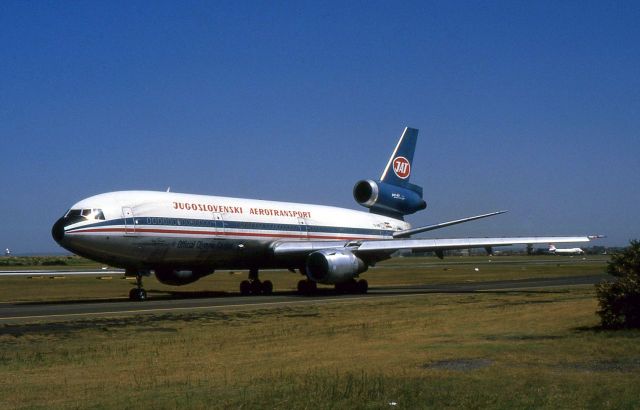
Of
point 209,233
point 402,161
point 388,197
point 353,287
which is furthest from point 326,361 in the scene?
point 402,161

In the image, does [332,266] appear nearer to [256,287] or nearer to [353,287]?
[353,287]

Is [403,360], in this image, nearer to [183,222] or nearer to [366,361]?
[366,361]

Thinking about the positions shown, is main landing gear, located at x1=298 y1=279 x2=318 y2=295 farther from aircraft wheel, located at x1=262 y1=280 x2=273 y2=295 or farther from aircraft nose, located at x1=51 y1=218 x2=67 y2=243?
aircraft nose, located at x1=51 y1=218 x2=67 y2=243

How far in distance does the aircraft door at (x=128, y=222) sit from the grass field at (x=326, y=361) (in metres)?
8.23

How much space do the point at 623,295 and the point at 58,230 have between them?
2077cm

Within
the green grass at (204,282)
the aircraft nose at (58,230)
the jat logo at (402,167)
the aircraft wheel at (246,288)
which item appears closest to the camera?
the aircraft nose at (58,230)

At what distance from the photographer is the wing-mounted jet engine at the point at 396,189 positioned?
147 feet

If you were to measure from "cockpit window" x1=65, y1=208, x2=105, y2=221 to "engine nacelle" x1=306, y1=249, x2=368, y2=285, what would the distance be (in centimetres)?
1015

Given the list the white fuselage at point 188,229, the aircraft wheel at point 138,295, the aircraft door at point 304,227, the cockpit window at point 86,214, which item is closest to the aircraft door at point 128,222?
the white fuselage at point 188,229

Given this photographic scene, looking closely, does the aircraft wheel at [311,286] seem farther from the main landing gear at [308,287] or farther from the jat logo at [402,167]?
the jat logo at [402,167]

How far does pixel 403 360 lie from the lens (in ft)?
42.0

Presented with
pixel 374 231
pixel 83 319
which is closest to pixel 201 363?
pixel 83 319

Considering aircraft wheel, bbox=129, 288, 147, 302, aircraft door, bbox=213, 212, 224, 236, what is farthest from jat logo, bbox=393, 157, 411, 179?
aircraft wheel, bbox=129, 288, 147, 302

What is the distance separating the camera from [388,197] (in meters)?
45.6
